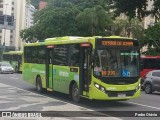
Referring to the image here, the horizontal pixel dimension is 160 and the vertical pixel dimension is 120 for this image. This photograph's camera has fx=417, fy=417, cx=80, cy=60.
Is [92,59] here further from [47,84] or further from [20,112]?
[47,84]

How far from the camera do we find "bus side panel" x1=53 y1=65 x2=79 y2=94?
58.7 feet

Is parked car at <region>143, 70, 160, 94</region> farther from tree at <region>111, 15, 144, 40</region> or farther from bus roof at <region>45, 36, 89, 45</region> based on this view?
tree at <region>111, 15, 144, 40</region>

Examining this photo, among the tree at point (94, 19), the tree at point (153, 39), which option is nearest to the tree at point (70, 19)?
the tree at point (94, 19)

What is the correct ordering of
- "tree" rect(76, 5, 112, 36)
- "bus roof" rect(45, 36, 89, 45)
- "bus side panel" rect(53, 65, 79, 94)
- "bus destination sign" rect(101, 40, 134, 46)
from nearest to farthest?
1. "bus destination sign" rect(101, 40, 134, 46)
2. "bus roof" rect(45, 36, 89, 45)
3. "bus side panel" rect(53, 65, 79, 94)
4. "tree" rect(76, 5, 112, 36)

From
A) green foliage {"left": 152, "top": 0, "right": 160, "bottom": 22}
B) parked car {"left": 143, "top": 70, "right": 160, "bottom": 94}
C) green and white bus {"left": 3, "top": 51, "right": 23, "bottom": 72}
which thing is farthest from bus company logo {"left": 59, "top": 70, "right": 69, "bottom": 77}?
green and white bus {"left": 3, "top": 51, "right": 23, "bottom": 72}

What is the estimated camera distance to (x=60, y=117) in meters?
12.8

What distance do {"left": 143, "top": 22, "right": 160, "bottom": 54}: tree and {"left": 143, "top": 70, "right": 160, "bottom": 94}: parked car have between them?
18.5m

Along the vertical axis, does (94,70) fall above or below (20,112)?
above

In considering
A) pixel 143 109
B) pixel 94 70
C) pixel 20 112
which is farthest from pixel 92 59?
pixel 20 112

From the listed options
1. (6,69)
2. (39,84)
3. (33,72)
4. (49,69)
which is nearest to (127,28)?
(6,69)

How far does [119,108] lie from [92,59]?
7.03ft

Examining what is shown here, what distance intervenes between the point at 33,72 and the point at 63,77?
15.9 feet

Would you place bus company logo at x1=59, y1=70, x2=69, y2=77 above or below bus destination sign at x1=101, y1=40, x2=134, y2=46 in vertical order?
below

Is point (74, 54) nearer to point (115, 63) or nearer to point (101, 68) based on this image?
point (101, 68)
